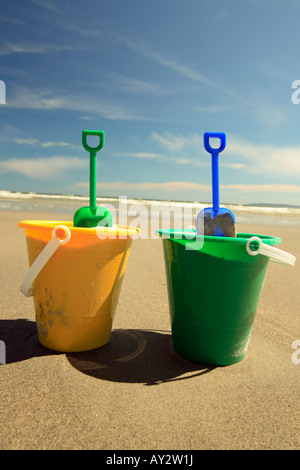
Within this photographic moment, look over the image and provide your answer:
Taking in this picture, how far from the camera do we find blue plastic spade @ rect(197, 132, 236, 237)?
1617 millimetres

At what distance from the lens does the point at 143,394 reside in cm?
133

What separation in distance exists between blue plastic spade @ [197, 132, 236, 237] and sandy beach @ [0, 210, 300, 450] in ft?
2.04

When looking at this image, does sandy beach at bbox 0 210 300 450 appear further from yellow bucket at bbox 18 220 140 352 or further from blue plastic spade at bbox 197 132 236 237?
blue plastic spade at bbox 197 132 236 237

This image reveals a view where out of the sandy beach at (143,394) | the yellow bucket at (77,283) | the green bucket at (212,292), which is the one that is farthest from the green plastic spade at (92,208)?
the sandy beach at (143,394)

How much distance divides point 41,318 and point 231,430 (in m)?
0.98

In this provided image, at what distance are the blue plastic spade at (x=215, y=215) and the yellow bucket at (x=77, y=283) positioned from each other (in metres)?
0.34

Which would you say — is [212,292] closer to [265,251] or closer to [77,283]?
[265,251]

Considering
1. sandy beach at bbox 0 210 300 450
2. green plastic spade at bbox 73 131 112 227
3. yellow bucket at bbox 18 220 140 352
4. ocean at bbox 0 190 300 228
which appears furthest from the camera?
ocean at bbox 0 190 300 228

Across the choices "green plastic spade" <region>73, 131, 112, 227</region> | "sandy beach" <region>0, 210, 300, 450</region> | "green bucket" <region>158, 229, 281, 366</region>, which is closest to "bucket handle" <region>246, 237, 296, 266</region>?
"green bucket" <region>158, 229, 281, 366</region>

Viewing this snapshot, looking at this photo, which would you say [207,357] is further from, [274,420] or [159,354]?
[274,420]

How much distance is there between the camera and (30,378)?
1395mm

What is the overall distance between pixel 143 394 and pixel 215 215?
2.74 ft

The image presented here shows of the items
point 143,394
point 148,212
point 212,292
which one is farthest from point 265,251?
point 148,212
